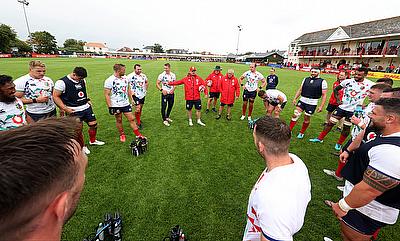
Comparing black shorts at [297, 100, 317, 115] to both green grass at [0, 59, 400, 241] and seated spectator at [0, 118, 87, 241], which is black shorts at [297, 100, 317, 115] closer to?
green grass at [0, 59, 400, 241]

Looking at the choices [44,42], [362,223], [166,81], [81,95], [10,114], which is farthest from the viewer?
[44,42]

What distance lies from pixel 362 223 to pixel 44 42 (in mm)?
94405

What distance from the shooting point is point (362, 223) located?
7.04ft

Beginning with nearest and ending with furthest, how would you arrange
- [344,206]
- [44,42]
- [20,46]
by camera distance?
[344,206] → [20,46] → [44,42]

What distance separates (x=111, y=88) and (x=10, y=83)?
7.49 feet

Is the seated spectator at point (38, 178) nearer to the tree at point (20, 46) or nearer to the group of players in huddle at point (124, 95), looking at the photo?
the group of players in huddle at point (124, 95)

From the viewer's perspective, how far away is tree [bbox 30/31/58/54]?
2734 inches

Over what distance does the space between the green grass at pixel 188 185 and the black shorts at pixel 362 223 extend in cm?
111

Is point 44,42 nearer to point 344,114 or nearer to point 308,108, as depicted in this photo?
point 308,108

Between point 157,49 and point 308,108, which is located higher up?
point 157,49

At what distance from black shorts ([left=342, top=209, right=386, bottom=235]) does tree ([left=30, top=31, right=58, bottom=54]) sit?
298 feet

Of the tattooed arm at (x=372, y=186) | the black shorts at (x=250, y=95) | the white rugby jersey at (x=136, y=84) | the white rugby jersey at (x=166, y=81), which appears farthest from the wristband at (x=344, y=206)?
the white rugby jersey at (x=136, y=84)

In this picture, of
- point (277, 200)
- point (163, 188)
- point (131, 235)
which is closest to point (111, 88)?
point (163, 188)

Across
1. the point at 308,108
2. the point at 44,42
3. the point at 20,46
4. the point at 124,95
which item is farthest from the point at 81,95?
the point at 44,42
